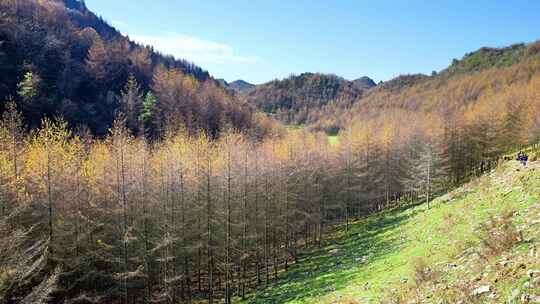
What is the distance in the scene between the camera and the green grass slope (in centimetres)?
1118

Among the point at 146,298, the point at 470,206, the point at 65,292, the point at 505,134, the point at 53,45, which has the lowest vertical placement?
→ the point at 146,298

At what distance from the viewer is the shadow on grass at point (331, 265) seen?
2597cm

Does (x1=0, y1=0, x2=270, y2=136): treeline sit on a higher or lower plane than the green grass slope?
higher

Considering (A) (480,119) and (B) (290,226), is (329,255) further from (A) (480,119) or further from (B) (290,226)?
(A) (480,119)

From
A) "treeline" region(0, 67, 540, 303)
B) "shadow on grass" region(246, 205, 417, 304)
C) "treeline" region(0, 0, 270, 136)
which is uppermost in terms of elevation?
"treeline" region(0, 0, 270, 136)

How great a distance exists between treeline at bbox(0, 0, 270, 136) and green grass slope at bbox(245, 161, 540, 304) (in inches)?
2129

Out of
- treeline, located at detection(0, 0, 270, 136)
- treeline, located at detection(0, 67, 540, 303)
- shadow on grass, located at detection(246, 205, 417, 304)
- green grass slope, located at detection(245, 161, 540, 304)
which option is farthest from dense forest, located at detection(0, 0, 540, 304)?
green grass slope, located at detection(245, 161, 540, 304)

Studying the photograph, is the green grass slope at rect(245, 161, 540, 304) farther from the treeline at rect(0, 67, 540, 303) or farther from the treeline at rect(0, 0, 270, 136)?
the treeline at rect(0, 0, 270, 136)

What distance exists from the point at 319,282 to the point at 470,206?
43.4ft

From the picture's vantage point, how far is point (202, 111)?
3711 inches

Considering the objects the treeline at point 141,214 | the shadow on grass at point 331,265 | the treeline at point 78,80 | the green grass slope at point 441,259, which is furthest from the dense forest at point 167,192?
the green grass slope at point 441,259

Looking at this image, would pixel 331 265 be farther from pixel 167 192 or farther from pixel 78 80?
pixel 78 80

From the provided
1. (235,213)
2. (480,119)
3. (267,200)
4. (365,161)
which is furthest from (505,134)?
(235,213)

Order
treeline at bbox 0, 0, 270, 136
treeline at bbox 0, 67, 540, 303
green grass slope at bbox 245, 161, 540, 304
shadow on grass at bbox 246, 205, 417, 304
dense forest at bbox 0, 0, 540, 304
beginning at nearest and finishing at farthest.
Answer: green grass slope at bbox 245, 161, 540, 304, treeline at bbox 0, 67, 540, 303, dense forest at bbox 0, 0, 540, 304, shadow on grass at bbox 246, 205, 417, 304, treeline at bbox 0, 0, 270, 136
